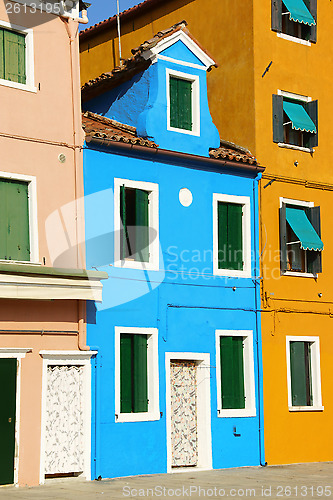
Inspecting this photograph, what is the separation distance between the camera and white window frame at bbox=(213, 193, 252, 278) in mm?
19516

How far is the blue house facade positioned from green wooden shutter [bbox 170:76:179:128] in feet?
0.09

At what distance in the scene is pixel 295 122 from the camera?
21250mm

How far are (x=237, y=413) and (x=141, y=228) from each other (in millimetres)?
4667

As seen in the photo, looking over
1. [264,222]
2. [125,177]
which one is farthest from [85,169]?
[264,222]

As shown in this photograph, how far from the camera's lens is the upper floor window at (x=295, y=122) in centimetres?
2116

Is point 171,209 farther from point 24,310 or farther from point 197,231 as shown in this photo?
point 24,310

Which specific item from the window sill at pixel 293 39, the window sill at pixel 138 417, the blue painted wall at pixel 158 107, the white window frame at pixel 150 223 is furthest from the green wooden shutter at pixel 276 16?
the window sill at pixel 138 417

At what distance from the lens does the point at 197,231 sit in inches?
757

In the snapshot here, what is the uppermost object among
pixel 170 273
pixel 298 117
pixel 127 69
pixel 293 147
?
pixel 127 69

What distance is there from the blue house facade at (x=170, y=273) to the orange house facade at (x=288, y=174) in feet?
1.80

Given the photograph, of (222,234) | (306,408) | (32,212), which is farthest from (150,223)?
(306,408)

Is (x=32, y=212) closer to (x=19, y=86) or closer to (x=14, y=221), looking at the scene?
(x=14, y=221)

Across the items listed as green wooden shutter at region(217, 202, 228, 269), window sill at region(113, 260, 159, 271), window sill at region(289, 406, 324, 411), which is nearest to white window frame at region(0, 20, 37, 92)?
window sill at region(113, 260, 159, 271)

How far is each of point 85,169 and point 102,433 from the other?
207 inches
